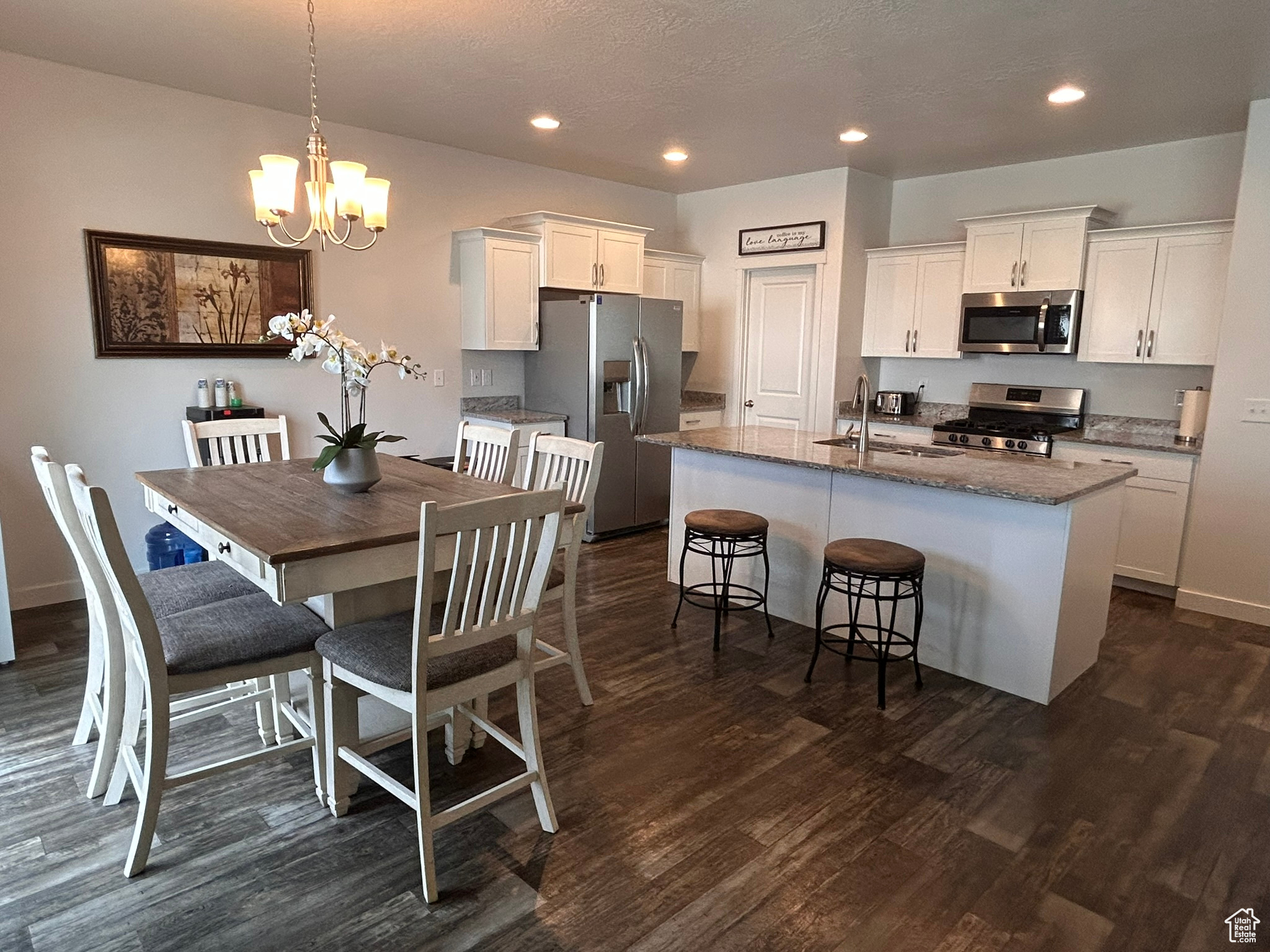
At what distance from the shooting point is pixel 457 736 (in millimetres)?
2506

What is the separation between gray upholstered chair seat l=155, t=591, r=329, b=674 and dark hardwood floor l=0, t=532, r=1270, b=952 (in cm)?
52

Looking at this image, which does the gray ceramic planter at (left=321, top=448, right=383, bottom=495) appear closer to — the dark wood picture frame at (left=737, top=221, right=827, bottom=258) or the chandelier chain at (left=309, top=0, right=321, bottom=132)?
the chandelier chain at (left=309, top=0, right=321, bottom=132)

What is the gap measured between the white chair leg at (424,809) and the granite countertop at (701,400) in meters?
4.62

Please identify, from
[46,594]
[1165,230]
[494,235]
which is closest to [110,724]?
[46,594]

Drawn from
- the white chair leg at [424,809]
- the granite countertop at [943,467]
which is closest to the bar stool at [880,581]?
the granite countertop at [943,467]

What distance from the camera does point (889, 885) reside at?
2002mm

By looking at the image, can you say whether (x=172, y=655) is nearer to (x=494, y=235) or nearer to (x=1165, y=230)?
(x=494, y=235)

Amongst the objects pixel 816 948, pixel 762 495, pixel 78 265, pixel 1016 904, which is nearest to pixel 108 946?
pixel 816 948

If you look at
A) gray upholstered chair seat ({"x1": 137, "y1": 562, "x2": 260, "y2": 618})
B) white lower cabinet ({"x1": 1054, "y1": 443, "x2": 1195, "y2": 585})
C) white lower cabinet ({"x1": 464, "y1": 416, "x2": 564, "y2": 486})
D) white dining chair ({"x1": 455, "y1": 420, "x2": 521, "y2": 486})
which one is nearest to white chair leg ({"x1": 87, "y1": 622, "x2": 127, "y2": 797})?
gray upholstered chair seat ({"x1": 137, "y1": 562, "x2": 260, "y2": 618})

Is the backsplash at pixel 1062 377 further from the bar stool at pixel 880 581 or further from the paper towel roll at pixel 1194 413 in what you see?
the bar stool at pixel 880 581

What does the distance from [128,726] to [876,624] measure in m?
2.87

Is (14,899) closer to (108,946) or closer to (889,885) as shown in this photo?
(108,946)

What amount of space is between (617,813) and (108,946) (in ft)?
4.15

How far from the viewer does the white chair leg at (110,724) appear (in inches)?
88.7
